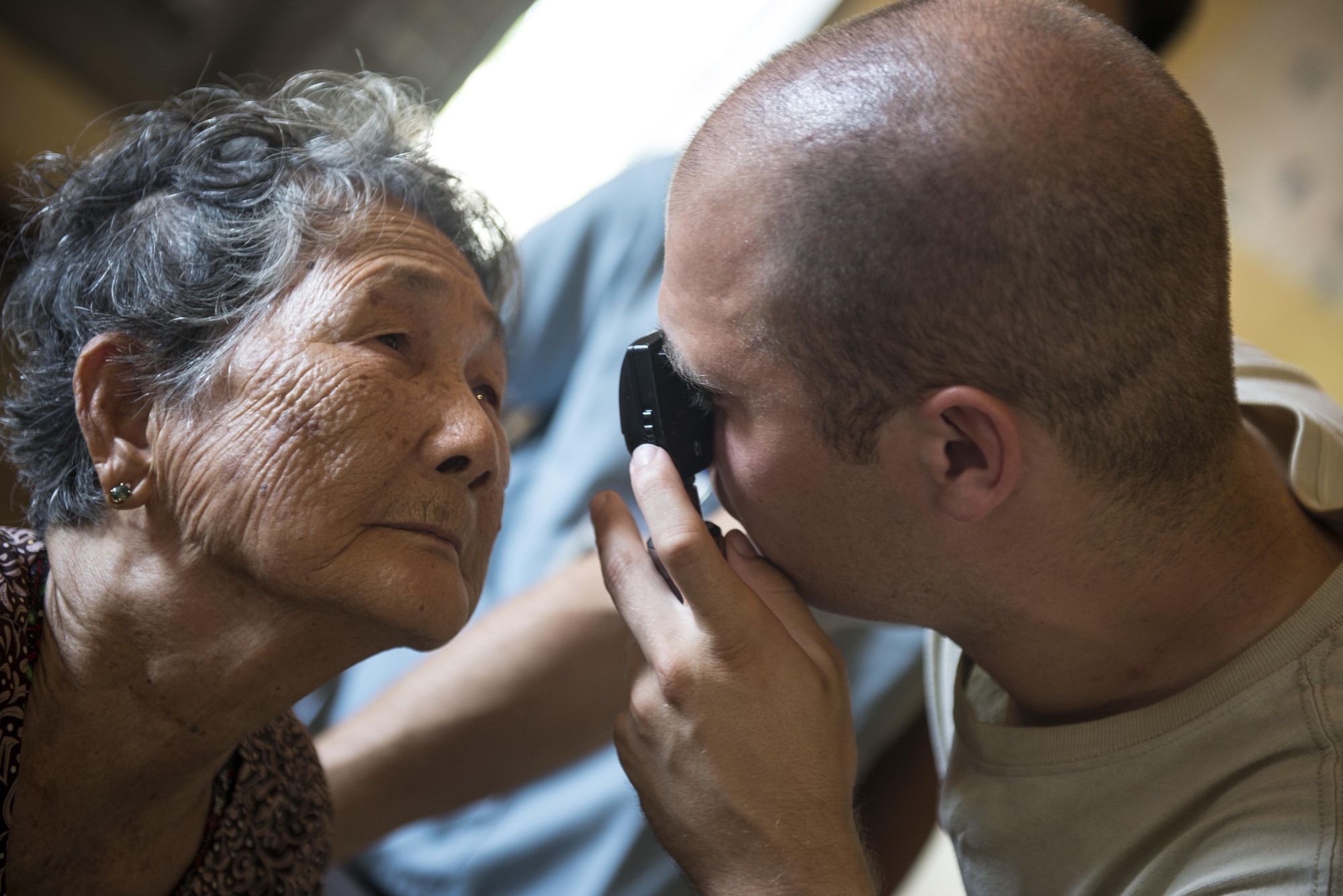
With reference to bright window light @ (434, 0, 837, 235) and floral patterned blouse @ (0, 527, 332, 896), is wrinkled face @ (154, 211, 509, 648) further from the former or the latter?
bright window light @ (434, 0, 837, 235)

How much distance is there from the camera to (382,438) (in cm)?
96

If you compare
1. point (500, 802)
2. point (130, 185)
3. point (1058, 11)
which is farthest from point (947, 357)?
point (500, 802)

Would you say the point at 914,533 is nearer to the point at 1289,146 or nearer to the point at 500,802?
the point at 500,802

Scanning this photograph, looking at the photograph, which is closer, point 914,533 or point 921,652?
point 914,533

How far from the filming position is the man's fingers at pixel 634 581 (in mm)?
1026

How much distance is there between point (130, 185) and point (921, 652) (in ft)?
4.56

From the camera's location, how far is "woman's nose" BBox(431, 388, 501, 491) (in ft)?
3.27

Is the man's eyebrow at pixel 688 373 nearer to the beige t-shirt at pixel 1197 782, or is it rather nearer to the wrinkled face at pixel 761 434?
the wrinkled face at pixel 761 434

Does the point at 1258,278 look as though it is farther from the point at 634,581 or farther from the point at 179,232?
the point at 179,232

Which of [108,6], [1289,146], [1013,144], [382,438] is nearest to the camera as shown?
[1013,144]

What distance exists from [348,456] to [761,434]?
42 cm

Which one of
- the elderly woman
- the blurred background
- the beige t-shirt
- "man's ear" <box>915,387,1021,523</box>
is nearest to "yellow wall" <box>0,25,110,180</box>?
the blurred background

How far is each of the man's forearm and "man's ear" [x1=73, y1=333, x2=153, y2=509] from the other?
651mm

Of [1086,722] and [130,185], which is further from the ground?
[1086,722]
